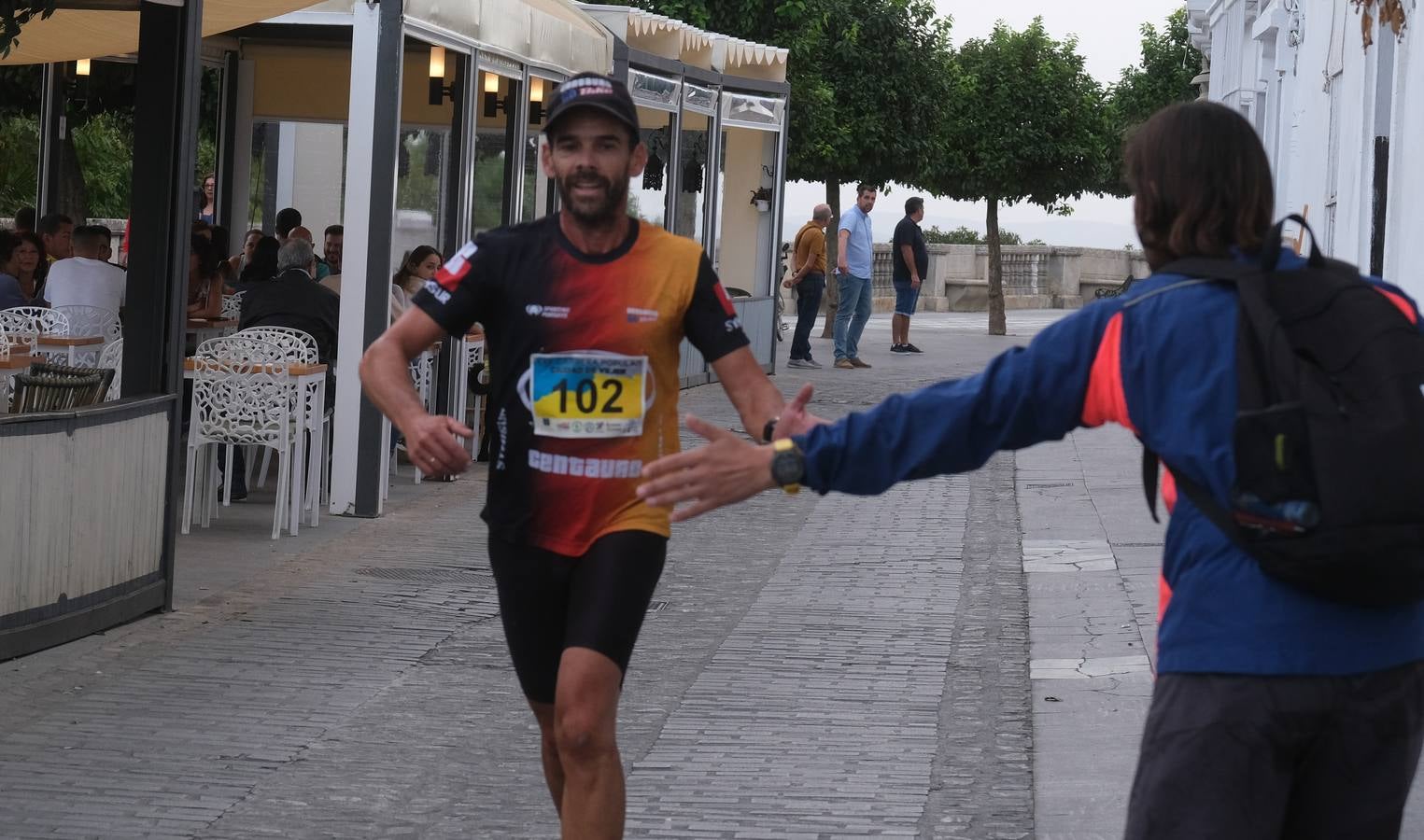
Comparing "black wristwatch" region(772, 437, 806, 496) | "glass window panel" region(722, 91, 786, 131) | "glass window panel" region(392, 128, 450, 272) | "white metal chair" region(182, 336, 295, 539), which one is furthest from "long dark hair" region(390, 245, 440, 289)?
"black wristwatch" region(772, 437, 806, 496)

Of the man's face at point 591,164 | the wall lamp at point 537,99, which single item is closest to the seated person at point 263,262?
the wall lamp at point 537,99

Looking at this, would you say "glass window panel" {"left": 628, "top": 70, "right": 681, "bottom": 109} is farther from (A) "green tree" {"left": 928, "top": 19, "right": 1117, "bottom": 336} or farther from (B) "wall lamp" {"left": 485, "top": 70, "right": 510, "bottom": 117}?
(A) "green tree" {"left": 928, "top": 19, "right": 1117, "bottom": 336}

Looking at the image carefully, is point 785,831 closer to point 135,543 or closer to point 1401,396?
point 1401,396

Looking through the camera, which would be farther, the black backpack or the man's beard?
the man's beard

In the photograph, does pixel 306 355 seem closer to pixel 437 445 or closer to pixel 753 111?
pixel 437 445

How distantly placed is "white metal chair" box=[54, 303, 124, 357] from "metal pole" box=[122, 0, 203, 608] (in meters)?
3.90

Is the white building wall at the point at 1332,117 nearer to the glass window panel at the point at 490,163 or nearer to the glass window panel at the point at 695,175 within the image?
the glass window panel at the point at 490,163

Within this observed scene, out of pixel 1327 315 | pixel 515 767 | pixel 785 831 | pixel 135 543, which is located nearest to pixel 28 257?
pixel 135 543

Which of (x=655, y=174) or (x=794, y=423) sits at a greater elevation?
(x=655, y=174)

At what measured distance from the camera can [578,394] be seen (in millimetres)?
4078

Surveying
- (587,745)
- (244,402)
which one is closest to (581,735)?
(587,745)

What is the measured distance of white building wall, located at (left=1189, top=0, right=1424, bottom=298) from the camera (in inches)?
382

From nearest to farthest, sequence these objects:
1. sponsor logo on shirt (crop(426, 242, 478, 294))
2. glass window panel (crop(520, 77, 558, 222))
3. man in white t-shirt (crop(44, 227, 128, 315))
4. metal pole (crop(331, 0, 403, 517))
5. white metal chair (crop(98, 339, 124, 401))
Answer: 1. sponsor logo on shirt (crop(426, 242, 478, 294))
2. white metal chair (crop(98, 339, 124, 401))
3. metal pole (crop(331, 0, 403, 517))
4. man in white t-shirt (crop(44, 227, 128, 315))
5. glass window panel (crop(520, 77, 558, 222))

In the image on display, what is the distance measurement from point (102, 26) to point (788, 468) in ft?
33.2
